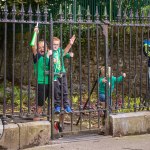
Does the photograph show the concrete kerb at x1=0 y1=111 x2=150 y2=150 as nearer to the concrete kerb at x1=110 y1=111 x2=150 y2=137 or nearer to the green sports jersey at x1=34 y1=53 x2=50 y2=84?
the concrete kerb at x1=110 y1=111 x2=150 y2=137

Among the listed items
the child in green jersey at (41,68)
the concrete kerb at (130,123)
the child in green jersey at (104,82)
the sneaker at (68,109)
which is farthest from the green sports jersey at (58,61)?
the concrete kerb at (130,123)

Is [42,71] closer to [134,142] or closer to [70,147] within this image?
[70,147]

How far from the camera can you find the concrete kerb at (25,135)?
601cm

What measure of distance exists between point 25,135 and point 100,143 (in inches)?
51.2

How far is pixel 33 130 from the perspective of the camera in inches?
247

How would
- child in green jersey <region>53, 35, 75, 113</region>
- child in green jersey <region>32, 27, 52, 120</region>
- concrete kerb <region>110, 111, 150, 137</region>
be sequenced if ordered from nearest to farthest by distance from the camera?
child in green jersey <region>32, 27, 52, 120</region>, child in green jersey <region>53, 35, 75, 113</region>, concrete kerb <region>110, 111, 150, 137</region>

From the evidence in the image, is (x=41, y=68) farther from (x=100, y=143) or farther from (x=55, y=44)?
(x=100, y=143)

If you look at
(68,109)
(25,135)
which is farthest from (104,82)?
(25,135)

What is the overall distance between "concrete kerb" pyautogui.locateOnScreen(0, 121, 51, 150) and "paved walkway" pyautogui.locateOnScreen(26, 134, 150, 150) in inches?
5.3

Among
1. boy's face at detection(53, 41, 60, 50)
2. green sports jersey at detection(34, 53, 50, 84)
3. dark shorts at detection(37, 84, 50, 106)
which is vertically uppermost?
boy's face at detection(53, 41, 60, 50)

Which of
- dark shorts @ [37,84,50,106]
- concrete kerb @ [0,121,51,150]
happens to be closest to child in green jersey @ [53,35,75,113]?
dark shorts @ [37,84,50,106]

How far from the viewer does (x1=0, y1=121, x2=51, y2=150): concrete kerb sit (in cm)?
601

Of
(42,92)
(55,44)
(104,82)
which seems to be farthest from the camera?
(104,82)

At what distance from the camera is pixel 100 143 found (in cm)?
666
